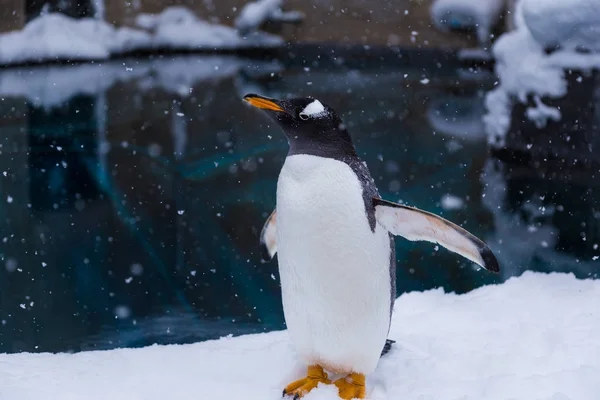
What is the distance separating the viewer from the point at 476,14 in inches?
141

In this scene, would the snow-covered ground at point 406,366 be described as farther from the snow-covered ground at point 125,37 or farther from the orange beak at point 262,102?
the snow-covered ground at point 125,37

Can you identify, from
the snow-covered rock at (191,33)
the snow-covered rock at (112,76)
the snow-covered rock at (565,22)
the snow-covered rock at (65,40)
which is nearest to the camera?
the snow-covered rock at (565,22)

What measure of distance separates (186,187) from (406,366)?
8.07 ft

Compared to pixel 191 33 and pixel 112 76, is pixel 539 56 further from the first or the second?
pixel 112 76

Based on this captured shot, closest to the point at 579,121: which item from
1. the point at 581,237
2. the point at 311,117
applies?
the point at 581,237

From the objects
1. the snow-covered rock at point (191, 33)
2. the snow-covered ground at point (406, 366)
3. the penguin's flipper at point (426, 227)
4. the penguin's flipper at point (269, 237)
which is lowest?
the snow-covered ground at point (406, 366)

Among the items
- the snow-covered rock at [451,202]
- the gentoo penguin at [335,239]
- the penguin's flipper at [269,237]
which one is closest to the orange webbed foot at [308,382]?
the gentoo penguin at [335,239]

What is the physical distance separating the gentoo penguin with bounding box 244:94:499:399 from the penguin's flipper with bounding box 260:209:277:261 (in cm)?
23

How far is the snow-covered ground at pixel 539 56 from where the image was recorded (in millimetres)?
2854

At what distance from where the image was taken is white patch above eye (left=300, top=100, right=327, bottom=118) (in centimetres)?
132

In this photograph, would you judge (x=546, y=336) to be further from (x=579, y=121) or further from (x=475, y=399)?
(x=579, y=121)

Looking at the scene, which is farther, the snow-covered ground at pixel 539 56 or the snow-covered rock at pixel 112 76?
the snow-covered rock at pixel 112 76

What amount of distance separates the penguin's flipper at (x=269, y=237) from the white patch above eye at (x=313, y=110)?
350 mm

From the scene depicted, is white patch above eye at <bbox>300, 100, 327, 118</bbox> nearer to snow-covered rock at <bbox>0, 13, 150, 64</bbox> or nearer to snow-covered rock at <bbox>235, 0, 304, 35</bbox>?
snow-covered rock at <bbox>235, 0, 304, 35</bbox>
